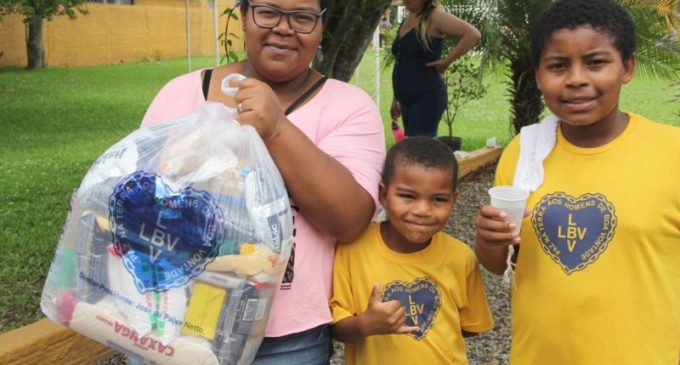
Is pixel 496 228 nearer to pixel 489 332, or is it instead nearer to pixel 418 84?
pixel 489 332

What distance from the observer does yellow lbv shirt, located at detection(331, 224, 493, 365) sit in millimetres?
2133

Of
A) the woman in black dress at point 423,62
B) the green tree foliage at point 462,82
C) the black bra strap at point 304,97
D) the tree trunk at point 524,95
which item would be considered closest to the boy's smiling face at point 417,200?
the black bra strap at point 304,97

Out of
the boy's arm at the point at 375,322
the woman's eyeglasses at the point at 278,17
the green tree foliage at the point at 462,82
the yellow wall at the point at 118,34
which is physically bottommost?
the yellow wall at the point at 118,34

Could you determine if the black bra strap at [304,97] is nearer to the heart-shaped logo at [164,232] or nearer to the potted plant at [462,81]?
the heart-shaped logo at [164,232]

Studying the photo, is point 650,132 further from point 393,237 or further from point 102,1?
point 102,1

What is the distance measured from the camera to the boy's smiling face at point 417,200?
6.93 ft

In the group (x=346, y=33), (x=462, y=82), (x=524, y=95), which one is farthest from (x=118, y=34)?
(x=346, y=33)

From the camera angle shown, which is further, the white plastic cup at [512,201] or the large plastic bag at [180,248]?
the white plastic cup at [512,201]

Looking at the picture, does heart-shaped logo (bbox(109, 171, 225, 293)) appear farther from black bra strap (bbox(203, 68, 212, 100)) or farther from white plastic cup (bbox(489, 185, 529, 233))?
white plastic cup (bbox(489, 185, 529, 233))

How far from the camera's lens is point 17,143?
9.70 meters

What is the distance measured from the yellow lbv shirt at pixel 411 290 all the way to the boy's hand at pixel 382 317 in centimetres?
9

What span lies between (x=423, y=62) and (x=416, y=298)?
12.4 ft

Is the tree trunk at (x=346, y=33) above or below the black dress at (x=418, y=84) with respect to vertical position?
above

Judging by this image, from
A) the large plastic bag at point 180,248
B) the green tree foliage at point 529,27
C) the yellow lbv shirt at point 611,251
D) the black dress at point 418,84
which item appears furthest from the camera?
the green tree foliage at point 529,27
